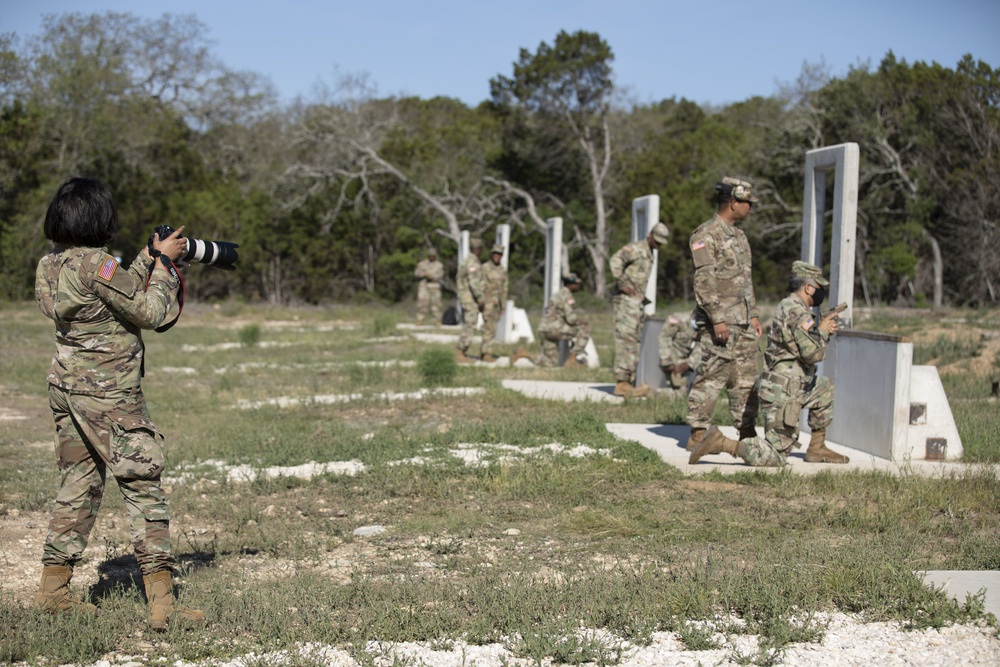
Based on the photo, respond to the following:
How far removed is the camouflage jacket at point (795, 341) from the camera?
7.29 m

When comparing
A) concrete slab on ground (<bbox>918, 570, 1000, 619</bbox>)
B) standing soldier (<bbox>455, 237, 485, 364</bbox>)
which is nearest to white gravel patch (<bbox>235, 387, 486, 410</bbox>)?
standing soldier (<bbox>455, 237, 485, 364</bbox>)

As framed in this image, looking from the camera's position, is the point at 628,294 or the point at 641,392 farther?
the point at 628,294

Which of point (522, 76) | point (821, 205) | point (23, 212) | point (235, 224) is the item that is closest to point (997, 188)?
point (522, 76)

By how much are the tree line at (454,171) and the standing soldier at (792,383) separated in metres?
20.8

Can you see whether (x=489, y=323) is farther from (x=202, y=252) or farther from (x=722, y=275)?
(x=202, y=252)

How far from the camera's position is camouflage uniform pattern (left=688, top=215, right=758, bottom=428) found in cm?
766

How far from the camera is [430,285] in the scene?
26.4m

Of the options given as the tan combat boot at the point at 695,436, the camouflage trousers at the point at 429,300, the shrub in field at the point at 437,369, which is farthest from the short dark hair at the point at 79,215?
the camouflage trousers at the point at 429,300

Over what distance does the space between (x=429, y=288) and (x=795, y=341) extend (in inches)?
768

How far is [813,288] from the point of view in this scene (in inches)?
294

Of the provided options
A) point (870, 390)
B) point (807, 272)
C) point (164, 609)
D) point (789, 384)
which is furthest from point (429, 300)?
point (164, 609)

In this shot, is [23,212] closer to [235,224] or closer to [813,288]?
[235,224]

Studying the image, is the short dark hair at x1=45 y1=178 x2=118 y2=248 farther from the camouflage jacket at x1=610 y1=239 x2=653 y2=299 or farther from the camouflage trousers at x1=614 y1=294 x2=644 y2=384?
the camouflage jacket at x1=610 y1=239 x2=653 y2=299

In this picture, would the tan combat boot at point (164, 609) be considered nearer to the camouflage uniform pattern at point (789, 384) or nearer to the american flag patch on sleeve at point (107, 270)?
the american flag patch on sleeve at point (107, 270)
